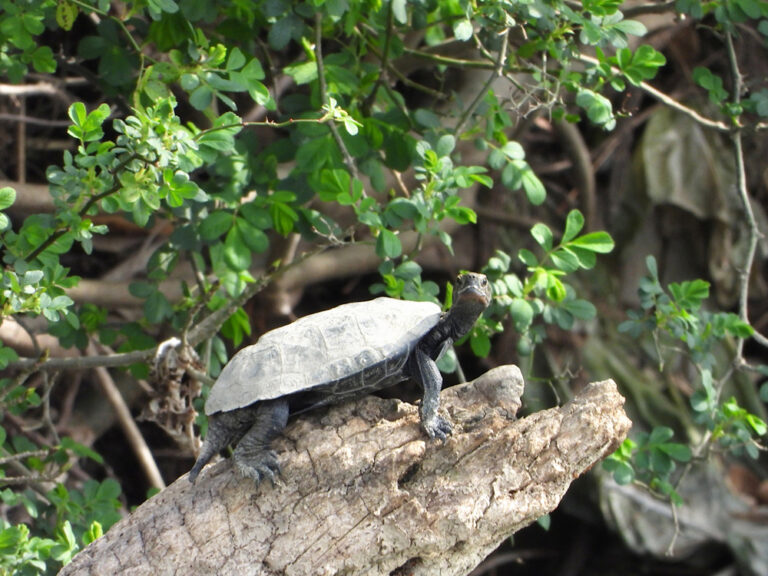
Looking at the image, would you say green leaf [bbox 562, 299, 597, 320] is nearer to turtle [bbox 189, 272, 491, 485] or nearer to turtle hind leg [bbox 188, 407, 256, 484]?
turtle [bbox 189, 272, 491, 485]

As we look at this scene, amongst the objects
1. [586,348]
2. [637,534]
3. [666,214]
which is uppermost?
[666,214]


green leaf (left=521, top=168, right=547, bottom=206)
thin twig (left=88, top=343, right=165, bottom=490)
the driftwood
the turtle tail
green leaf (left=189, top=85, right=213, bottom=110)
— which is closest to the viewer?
the driftwood

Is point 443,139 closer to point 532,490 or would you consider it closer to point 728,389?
point 532,490

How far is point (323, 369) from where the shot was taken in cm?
200

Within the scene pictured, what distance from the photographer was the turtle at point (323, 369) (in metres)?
1.99

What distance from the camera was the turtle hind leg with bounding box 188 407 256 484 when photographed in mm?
2068

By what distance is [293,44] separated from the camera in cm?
389

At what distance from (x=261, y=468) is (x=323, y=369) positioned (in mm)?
252

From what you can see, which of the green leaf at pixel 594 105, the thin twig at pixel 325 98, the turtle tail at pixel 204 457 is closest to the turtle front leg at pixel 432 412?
the turtle tail at pixel 204 457

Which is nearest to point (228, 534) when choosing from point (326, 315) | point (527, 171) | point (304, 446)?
point (304, 446)

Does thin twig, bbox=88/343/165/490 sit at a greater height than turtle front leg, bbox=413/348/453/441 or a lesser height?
lesser

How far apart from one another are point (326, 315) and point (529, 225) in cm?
269

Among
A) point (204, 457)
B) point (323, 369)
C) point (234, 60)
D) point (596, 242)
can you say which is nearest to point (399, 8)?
point (234, 60)

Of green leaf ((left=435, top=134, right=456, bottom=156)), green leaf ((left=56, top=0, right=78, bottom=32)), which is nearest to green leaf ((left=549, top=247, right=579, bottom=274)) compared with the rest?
green leaf ((left=435, top=134, right=456, bottom=156))
